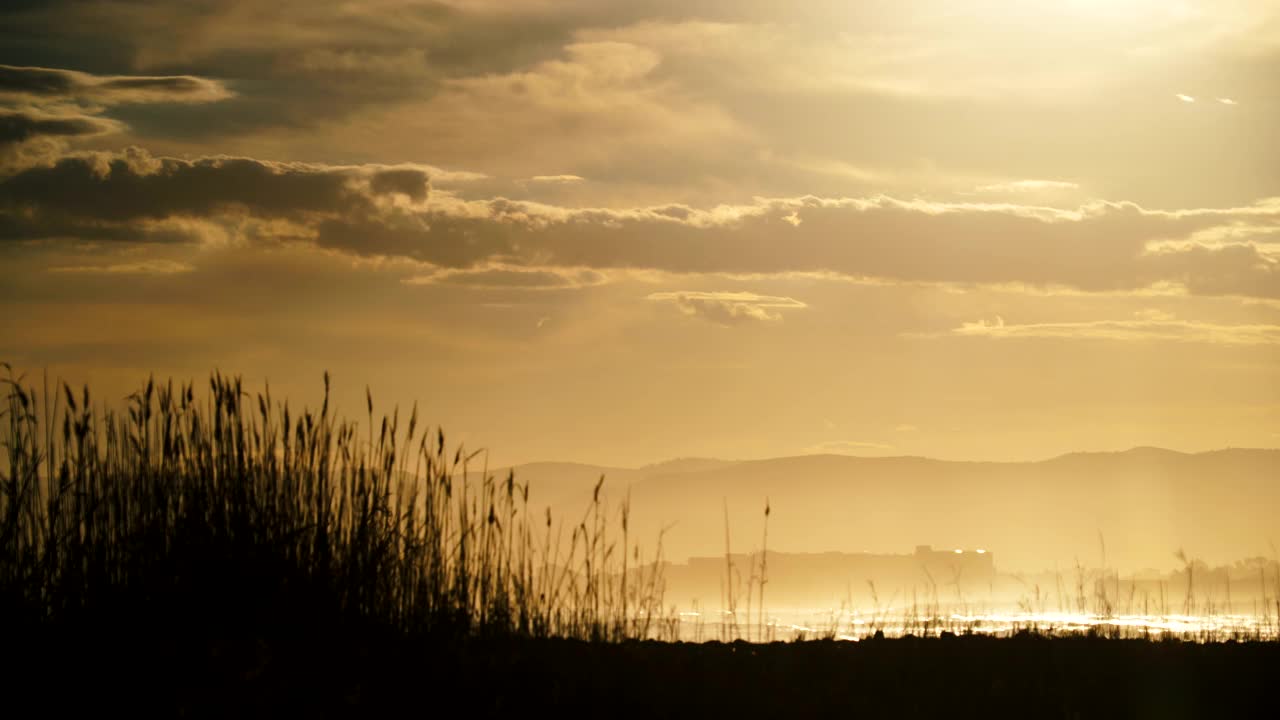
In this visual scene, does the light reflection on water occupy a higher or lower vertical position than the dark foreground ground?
higher

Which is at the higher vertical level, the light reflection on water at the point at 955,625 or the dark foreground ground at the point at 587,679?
the light reflection on water at the point at 955,625

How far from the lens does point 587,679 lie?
604cm

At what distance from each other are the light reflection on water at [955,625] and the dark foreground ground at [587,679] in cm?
132

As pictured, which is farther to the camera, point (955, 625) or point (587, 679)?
point (955, 625)

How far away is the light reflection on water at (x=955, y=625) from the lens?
350 inches

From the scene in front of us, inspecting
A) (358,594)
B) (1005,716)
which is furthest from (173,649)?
(1005,716)

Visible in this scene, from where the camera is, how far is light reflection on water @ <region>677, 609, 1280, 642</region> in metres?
8.88

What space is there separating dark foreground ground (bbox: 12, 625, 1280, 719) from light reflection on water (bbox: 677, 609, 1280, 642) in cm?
132

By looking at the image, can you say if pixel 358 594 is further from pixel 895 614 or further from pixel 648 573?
pixel 895 614

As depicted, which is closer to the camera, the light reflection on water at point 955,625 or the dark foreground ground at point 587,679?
the dark foreground ground at point 587,679

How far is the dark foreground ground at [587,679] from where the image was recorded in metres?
5.46

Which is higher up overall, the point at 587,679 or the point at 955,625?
the point at 955,625

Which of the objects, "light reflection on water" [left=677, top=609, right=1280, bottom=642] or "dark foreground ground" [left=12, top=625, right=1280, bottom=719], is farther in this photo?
"light reflection on water" [left=677, top=609, right=1280, bottom=642]

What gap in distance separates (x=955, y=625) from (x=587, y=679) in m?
4.23
